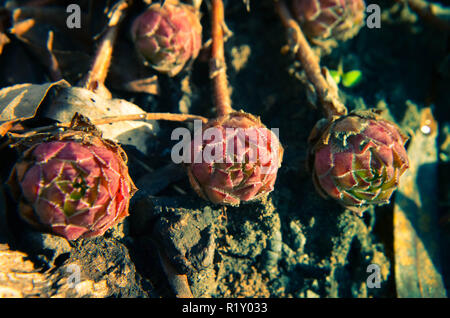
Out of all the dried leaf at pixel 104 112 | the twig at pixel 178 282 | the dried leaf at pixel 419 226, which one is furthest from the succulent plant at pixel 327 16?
the twig at pixel 178 282

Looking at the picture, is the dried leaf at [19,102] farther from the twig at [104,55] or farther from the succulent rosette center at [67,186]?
the succulent rosette center at [67,186]

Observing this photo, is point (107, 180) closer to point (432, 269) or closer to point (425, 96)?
point (432, 269)

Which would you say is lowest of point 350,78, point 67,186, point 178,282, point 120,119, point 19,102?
point 178,282

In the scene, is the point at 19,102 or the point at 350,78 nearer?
the point at 19,102

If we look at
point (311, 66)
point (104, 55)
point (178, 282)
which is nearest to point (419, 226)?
point (311, 66)

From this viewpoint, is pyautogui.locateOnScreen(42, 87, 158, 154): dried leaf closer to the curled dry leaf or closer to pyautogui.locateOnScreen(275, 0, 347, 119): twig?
the curled dry leaf

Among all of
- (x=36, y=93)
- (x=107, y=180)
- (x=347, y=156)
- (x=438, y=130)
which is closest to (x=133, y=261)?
(x=107, y=180)

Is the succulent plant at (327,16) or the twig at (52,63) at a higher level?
the succulent plant at (327,16)
